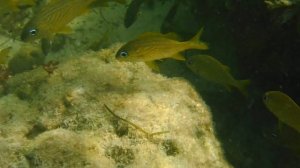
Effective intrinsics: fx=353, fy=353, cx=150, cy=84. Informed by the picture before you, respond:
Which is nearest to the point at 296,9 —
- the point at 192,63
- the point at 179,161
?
the point at 192,63

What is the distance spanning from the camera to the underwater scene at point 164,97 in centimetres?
363

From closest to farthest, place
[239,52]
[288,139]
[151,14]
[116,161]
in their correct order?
[116,161] < [288,139] < [239,52] < [151,14]

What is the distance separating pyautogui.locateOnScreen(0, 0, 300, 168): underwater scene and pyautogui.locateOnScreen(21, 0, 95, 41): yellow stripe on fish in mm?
13

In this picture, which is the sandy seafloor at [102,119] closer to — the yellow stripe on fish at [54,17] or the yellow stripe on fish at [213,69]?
the yellow stripe on fish at [213,69]

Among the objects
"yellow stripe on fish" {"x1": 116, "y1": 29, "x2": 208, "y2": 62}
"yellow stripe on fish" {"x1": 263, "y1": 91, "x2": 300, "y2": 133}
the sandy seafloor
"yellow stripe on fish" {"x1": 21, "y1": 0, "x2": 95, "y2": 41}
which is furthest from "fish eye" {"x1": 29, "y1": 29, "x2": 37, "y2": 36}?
"yellow stripe on fish" {"x1": 263, "y1": 91, "x2": 300, "y2": 133}

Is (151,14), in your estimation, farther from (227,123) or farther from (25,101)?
(25,101)

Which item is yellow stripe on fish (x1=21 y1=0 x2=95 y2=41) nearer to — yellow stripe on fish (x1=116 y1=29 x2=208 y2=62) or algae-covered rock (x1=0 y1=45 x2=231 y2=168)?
algae-covered rock (x1=0 y1=45 x2=231 y2=168)

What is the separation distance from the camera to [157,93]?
426 cm

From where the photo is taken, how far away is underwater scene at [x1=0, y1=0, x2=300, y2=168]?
363cm

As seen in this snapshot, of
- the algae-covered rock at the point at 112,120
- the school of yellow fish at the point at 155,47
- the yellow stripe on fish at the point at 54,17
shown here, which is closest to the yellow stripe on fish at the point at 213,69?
the school of yellow fish at the point at 155,47

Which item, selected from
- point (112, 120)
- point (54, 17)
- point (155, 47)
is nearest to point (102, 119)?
point (112, 120)

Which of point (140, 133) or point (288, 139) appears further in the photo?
point (288, 139)

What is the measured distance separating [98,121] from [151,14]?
13.3ft

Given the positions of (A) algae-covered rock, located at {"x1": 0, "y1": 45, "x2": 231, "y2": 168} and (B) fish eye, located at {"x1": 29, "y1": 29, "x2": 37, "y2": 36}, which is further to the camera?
(B) fish eye, located at {"x1": 29, "y1": 29, "x2": 37, "y2": 36}
